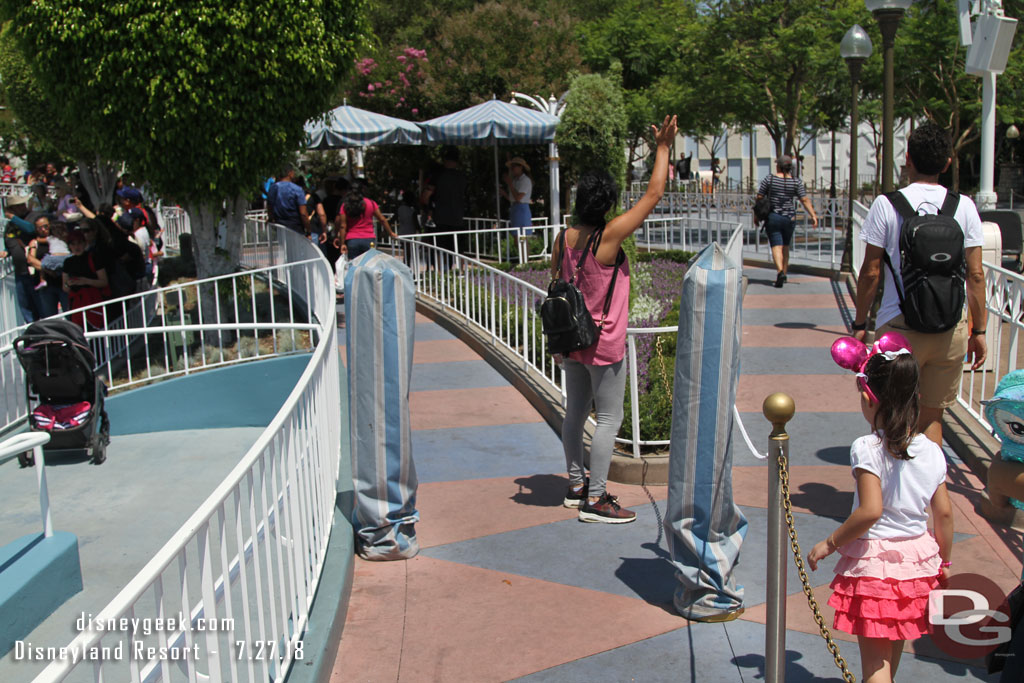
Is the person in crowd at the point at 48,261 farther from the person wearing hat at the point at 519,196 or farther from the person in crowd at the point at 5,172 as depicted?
the person in crowd at the point at 5,172

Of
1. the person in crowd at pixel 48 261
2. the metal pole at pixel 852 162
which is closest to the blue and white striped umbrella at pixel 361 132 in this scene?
the person in crowd at pixel 48 261

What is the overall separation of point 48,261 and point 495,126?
6836 millimetres

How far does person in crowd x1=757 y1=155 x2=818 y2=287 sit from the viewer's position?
1203 centimetres

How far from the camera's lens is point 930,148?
4.49 meters

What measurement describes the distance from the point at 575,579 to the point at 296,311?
289 inches

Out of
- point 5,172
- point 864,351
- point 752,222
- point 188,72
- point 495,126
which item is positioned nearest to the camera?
point 864,351

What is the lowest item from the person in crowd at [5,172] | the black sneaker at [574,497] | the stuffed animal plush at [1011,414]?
the black sneaker at [574,497]

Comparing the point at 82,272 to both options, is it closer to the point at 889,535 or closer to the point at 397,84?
the point at 889,535

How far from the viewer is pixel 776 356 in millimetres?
9062

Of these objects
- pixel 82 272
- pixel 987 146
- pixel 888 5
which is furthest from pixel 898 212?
pixel 82 272

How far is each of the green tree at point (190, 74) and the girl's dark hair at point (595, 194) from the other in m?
5.86

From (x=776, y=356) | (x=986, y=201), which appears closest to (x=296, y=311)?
(x=776, y=356)

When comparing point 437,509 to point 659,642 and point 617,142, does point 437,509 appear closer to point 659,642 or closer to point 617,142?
point 659,642

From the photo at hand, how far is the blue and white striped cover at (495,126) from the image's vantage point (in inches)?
588
